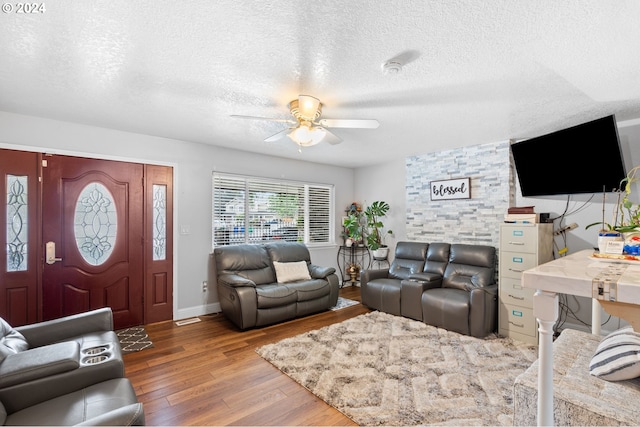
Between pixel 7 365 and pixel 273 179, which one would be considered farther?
pixel 273 179

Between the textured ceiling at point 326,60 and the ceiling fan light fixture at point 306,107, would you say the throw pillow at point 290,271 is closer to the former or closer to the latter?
the textured ceiling at point 326,60

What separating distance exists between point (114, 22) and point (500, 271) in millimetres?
4202

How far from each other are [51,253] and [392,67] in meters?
3.92

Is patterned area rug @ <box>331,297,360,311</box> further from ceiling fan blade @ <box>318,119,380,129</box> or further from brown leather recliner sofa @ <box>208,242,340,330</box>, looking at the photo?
ceiling fan blade @ <box>318,119,380,129</box>

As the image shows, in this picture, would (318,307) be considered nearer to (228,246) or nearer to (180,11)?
(228,246)

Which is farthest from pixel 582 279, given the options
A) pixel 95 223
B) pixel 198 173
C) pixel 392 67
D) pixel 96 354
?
pixel 95 223

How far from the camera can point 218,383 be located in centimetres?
243

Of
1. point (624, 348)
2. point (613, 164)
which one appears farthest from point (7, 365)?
point (613, 164)

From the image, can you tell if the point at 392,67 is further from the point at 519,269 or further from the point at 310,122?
the point at 519,269

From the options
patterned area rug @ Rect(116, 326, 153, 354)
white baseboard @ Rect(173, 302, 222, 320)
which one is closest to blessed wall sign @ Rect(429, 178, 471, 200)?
white baseboard @ Rect(173, 302, 222, 320)

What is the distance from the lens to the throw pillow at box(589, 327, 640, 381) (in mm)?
1388

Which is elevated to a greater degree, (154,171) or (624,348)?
(154,171)

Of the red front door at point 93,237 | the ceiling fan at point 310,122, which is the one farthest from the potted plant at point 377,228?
the red front door at point 93,237

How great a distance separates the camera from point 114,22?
1583 mm
